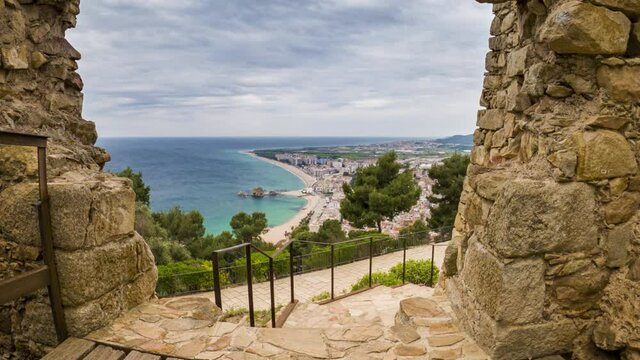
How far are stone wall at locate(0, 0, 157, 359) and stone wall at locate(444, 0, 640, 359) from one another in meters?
2.54

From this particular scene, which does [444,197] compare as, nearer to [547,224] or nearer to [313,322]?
[313,322]

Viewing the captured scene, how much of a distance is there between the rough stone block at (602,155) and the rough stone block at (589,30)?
462mm

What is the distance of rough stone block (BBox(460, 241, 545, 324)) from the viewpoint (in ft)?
6.65

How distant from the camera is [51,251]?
2.39 meters

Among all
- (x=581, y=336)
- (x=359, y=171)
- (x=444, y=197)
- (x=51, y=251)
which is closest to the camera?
(x=581, y=336)

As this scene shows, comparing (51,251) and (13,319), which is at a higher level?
(51,251)

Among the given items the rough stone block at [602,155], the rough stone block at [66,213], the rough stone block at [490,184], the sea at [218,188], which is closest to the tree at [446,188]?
the rough stone block at [490,184]

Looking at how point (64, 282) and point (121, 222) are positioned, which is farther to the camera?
point (121, 222)

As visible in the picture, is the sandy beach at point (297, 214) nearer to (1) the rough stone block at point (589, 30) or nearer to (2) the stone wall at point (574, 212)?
(2) the stone wall at point (574, 212)

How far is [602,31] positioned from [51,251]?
3.53 m

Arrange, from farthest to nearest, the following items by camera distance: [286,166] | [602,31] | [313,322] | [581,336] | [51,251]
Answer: [286,166] → [313,322] → [51,251] → [581,336] → [602,31]

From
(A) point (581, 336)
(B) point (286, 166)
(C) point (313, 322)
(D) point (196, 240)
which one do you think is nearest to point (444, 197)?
(D) point (196, 240)

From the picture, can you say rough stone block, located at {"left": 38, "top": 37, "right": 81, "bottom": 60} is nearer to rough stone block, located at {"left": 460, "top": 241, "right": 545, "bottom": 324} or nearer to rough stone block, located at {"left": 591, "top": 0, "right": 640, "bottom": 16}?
rough stone block, located at {"left": 460, "top": 241, "right": 545, "bottom": 324}

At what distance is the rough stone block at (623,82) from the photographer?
2.01m
